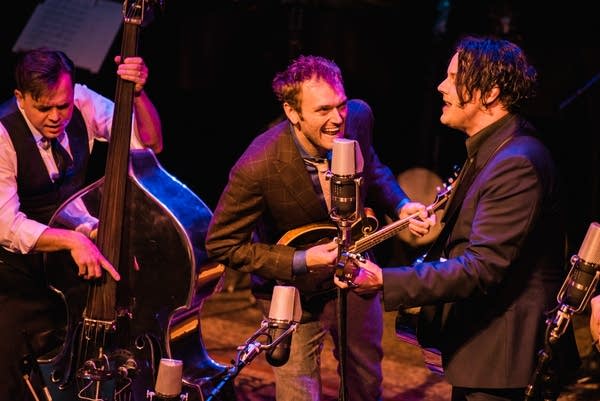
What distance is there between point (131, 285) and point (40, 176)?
2.17 ft

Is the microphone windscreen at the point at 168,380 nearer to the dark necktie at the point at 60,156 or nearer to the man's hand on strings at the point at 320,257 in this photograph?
the man's hand on strings at the point at 320,257

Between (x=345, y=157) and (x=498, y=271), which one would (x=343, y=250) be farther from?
(x=498, y=271)

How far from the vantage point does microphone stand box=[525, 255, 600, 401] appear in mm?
2738

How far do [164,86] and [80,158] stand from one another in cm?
304

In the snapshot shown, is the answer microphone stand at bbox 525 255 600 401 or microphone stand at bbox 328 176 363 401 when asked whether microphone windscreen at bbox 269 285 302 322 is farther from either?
microphone stand at bbox 525 255 600 401

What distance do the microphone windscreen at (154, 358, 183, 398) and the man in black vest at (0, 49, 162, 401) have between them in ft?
2.35

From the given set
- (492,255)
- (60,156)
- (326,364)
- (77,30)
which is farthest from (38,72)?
(326,364)

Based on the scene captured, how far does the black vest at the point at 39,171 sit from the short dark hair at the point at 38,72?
0.49 ft

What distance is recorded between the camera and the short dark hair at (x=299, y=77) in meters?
3.75

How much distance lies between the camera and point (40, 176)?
3855 millimetres

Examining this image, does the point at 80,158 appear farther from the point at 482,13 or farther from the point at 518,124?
the point at 482,13

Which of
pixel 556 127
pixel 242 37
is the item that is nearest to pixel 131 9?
pixel 242 37

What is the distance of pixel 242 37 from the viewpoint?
689 cm

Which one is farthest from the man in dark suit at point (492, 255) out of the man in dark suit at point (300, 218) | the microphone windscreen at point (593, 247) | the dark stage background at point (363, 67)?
the dark stage background at point (363, 67)
